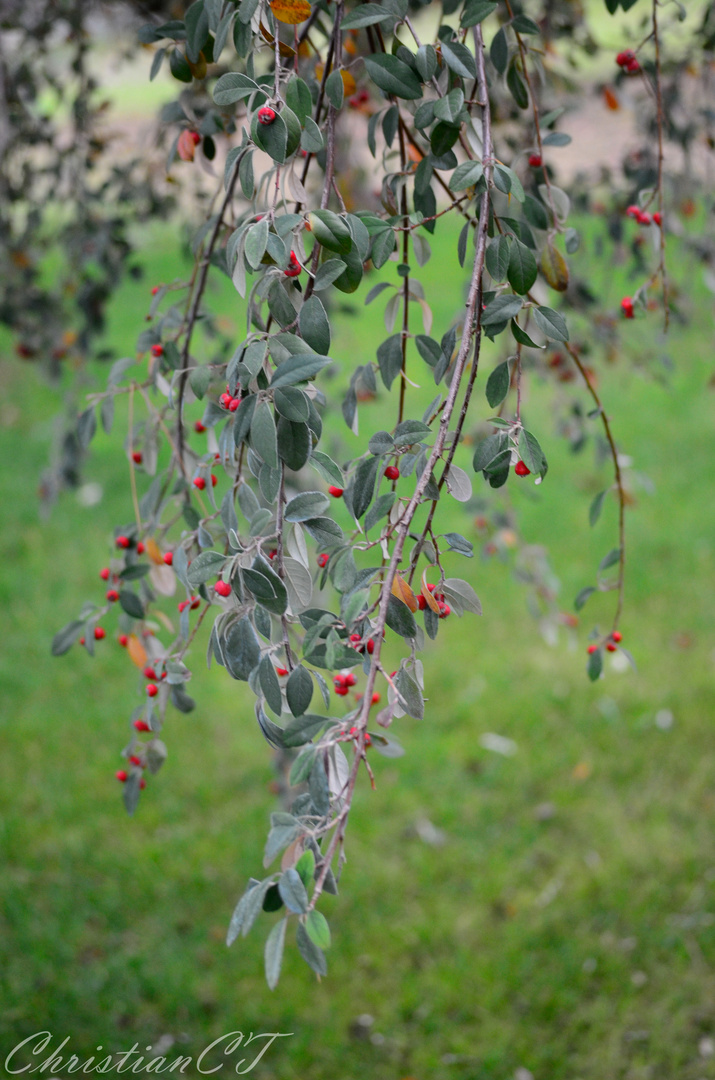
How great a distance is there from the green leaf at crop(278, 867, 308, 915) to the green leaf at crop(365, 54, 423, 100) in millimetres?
666

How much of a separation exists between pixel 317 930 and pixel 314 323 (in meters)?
0.46

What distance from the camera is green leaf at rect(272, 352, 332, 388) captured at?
0.65m

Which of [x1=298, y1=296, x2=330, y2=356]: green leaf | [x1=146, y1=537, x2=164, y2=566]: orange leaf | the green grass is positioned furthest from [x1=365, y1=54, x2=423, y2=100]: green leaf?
the green grass

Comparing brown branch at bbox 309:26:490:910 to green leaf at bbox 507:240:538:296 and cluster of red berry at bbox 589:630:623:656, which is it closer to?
green leaf at bbox 507:240:538:296

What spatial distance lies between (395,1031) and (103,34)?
10.4 ft

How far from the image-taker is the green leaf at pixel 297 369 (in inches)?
25.7

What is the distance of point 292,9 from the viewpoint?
75cm

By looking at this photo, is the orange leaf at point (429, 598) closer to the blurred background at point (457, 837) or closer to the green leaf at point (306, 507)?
the green leaf at point (306, 507)

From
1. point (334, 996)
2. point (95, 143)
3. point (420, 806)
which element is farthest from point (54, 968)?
point (95, 143)

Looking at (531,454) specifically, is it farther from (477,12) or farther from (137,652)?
(137,652)

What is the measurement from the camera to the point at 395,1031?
73.1 inches

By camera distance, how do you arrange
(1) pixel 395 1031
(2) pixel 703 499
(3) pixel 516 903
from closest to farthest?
(1) pixel 395 1031 < (3) pixel 516 903 < (2) pixel 703 499

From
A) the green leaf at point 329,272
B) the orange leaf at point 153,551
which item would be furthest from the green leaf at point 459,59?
the orange leaf at point 153,551

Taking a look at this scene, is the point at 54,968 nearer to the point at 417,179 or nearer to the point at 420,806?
the point at 420,806
